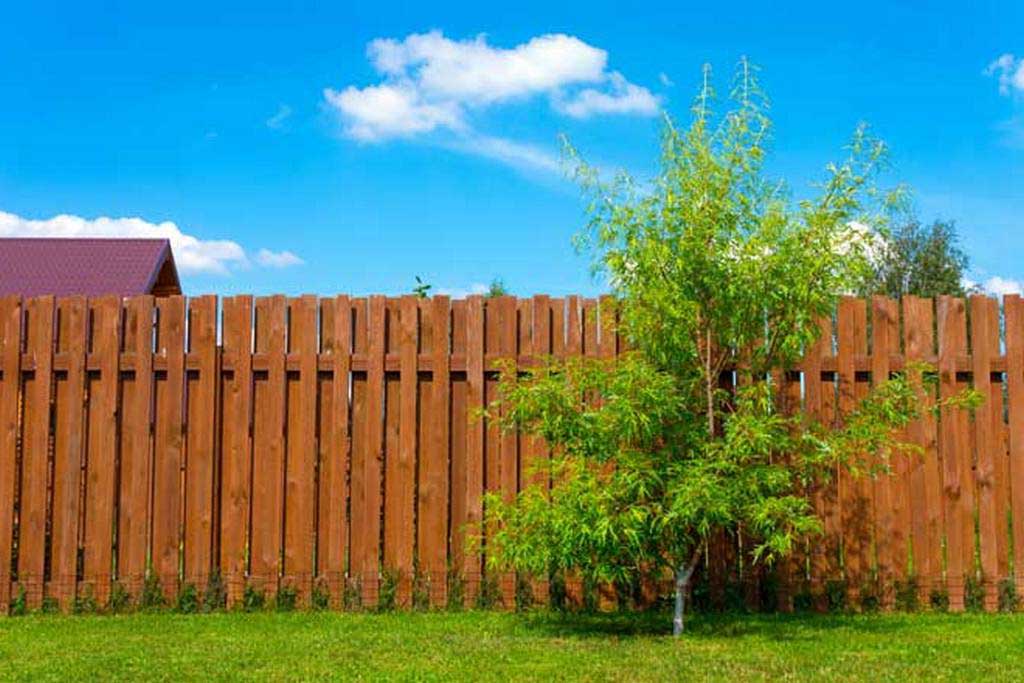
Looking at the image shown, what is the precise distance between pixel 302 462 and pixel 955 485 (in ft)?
14.3

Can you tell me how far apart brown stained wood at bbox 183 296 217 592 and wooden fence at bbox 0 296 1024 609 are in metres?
0.01

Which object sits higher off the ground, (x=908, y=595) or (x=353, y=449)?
(x=353, y=449)

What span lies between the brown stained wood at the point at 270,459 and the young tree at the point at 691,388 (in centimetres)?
158

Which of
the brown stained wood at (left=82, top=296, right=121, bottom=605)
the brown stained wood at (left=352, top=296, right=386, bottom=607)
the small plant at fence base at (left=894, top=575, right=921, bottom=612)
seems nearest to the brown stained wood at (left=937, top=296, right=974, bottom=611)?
the small plant at fence base at (left=894, top=575, right=921, bottom=612)

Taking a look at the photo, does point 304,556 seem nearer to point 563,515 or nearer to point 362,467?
point 362,467

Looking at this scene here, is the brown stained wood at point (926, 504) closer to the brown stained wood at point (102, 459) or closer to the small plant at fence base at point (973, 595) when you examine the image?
the small plant at fence base at point (973, 595)

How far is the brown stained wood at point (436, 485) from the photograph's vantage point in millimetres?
7457

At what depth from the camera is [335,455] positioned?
7.52 metres

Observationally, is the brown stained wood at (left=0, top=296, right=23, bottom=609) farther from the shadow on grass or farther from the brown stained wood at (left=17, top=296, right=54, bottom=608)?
the shadow on grass

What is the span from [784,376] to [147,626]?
14.3ft

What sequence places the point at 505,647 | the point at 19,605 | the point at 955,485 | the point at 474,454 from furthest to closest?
the point at 19,605, the point at 955,485, the point at 474,454, the point at 505,647

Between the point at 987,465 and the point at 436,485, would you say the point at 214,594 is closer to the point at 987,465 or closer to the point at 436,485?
the point at 436,485

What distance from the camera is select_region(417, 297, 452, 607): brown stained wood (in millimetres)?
7457

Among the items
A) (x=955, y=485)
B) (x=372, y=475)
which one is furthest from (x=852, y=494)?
(x=372, y=475)
